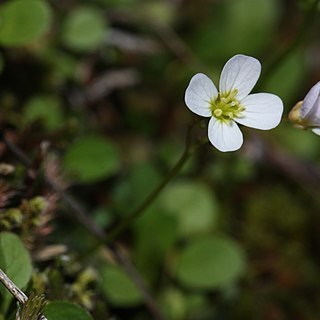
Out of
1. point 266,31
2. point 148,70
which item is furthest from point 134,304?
point 266,31

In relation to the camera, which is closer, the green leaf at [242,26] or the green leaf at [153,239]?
the green leaf at [153,239]

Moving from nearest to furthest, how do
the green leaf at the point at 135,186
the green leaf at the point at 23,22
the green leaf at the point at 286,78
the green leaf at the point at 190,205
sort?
the green leaf at the point at 23,22 → the green leaf at the point at 135,186 → the green leaf at the point at 190,205 → the green leaf at the point at 286,78

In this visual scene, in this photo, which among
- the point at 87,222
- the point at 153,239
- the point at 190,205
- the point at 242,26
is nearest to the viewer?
the point at 87,222

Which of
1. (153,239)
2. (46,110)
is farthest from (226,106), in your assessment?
(46,110)

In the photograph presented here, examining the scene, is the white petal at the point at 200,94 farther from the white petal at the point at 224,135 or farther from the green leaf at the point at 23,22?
the green leaf at the point at 23,22

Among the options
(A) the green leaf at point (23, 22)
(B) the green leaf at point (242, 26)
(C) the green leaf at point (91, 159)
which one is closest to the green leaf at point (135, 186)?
(C) the green leaf at point (91, 159)

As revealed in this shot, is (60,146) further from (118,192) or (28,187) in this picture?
(118,192)

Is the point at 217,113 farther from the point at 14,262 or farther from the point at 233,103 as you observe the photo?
the point at 14,262
